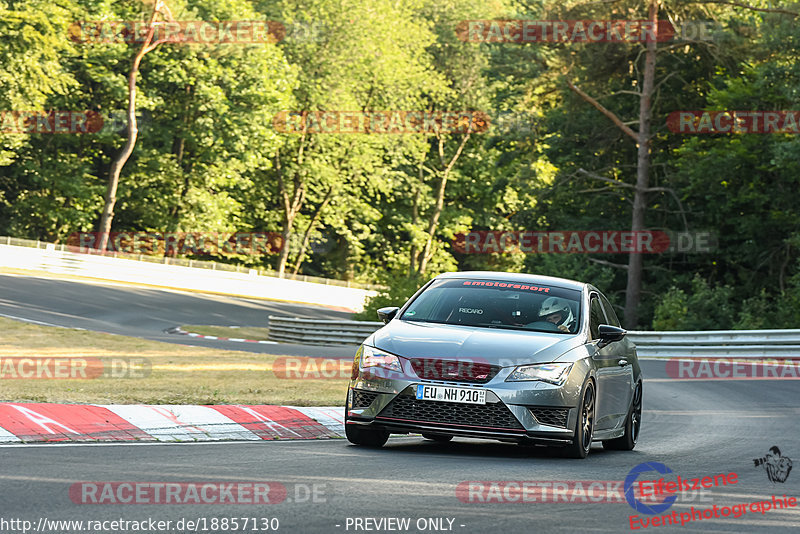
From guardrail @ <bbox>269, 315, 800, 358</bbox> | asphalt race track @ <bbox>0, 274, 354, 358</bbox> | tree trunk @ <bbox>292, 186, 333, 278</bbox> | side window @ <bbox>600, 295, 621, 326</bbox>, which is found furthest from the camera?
tree trunk @ <bbox>292, 186, 333, 278</bbox>

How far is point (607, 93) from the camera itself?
1768 inches

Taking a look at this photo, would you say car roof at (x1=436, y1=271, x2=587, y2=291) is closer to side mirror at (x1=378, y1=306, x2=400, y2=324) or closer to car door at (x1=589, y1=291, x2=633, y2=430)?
car door at (x1=589, y1=291, x2=633, y2=430)

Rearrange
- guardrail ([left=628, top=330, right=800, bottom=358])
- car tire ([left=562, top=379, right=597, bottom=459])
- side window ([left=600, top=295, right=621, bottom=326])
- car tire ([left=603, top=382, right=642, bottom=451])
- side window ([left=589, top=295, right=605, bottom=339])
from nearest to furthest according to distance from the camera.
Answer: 1. car tire ([left=562, top=379, right=597, bottom=459])
2. side window ([left=589, top=295, right=605, bottom=339])
3. car tire ([left=603, top=382, right=642, bottom=451])
4. side window ([left=600, top=295, right=621, bottom=326])
5. guardrail ([left=628, top=330, right=800, bottom=358])

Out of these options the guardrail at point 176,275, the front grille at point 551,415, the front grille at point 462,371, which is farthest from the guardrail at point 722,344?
→ the front grille at point 462,371

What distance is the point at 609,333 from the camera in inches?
414

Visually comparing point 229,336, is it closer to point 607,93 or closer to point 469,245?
point 607,93

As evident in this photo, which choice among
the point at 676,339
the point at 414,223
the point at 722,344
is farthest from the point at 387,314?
the point at 414,223

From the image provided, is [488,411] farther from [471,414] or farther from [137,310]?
[137,310]

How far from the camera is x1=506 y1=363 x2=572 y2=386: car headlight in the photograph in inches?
363

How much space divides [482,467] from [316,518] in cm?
275

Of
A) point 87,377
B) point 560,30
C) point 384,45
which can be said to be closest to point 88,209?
point 384,45

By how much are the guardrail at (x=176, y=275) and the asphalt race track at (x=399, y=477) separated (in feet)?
101

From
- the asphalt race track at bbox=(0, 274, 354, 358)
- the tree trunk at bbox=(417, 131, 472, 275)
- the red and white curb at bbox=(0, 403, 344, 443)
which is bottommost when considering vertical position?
the asphalt race track at bbox=(0, 274, 354, 358)

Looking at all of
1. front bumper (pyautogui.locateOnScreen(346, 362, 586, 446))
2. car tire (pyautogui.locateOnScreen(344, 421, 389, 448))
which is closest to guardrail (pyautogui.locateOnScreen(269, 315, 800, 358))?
front bumper (pyautogui.locateOnScreen(346, 362, 586, 446))
